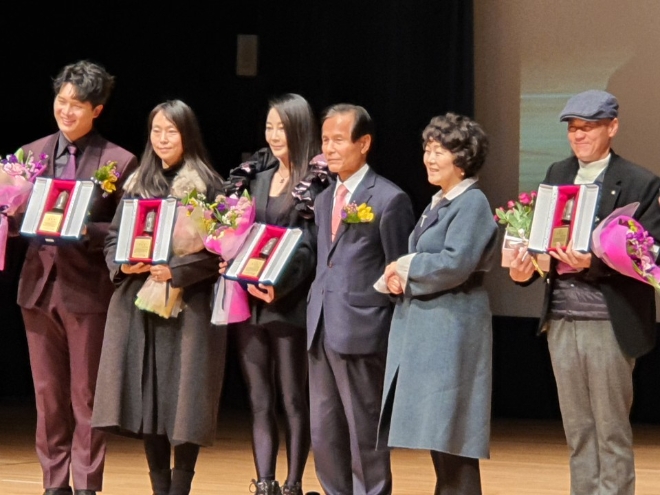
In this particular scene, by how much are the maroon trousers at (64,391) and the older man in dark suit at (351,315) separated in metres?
0.82

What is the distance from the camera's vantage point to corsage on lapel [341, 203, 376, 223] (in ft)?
13.6

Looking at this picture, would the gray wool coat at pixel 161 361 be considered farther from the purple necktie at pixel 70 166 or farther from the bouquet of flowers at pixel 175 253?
the purple necktie at pixel 70 166

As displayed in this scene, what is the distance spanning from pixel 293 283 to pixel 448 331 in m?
0.70

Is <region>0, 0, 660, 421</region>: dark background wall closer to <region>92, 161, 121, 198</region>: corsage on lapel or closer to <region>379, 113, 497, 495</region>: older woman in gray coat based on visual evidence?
<region>92, 161, 121, 198</region>: corsage on lapel

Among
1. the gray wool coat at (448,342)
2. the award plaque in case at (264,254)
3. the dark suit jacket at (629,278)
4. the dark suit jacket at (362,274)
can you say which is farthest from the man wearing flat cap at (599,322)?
the award plaque in case at (264,254)

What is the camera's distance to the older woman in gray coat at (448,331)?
3.87 metres

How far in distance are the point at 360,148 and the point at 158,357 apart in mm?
1001

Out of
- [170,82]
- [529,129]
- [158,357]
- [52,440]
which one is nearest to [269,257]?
[158,357]

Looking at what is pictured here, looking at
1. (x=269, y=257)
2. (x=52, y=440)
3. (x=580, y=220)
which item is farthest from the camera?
(x=52, y=440)

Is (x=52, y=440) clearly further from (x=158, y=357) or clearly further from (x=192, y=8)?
(x=192, y=8)

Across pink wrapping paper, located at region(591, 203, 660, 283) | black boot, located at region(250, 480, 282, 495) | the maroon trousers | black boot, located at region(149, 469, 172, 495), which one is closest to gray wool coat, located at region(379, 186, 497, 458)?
pink wrapping paper, located at region(591, 203, 660, 283)

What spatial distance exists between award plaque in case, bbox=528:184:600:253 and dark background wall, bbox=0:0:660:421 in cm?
344

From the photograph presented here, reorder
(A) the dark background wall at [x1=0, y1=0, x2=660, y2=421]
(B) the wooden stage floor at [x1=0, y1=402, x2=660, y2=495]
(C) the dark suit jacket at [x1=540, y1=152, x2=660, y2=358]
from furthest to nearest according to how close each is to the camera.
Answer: (A) the dark background wall at [x1=0, y1=0, x2=660, y2=421] → (B) the wooden stage floor at [x1=0, y1=402, x2=660, y2=495] → (C) the dark suit jacket at [x1=540, y1=152, x2=660, y2=358]

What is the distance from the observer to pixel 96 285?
459 centimetres
